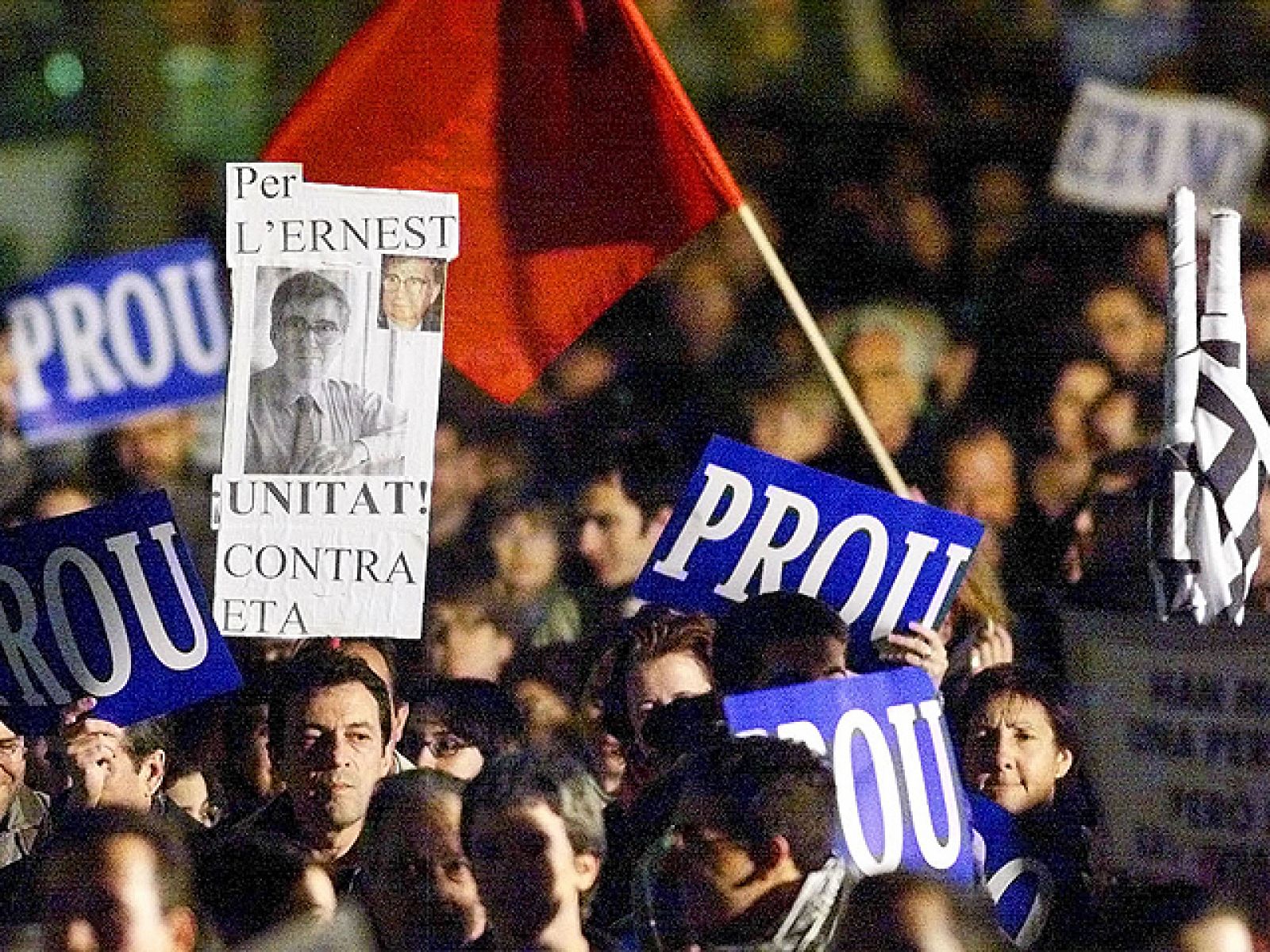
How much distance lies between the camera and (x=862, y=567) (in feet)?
18.2

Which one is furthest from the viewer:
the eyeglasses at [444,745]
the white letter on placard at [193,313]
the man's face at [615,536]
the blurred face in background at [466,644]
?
the white letter on placard at [193,313]

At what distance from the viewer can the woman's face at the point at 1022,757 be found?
205 inches

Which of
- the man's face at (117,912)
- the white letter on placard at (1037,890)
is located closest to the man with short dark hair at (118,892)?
the man's face at (117,912)

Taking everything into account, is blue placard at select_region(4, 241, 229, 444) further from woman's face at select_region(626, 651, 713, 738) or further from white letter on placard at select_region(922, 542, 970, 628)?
white letter on placard at select_region(922, 542, 970, 628)

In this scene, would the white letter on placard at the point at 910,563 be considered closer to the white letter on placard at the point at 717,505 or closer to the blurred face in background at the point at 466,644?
the white letter on placard at the point at 717,505

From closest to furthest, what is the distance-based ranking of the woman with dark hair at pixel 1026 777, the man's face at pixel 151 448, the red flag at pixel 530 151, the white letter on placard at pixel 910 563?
1. the woman with dark hair at pixel 1026 777
2. the white letter on placard at pixel 910 563
3. the red flag at pixel 530 151
4. the man's face at pixel 151 448

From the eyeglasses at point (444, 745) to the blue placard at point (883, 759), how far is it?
62 centimetres

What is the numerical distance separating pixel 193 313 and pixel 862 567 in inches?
105

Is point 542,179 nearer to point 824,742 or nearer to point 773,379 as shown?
point 824,742

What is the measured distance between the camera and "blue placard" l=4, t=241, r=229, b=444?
25.1 ft

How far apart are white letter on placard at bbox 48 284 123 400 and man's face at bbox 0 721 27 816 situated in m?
2.51

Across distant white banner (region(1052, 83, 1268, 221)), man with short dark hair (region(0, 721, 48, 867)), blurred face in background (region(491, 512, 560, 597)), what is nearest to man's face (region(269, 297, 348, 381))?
man with short dark hair (region(0, 721, 48, 867))

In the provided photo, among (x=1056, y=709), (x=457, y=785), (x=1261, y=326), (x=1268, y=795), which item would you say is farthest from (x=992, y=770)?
(x=1261, y=326)

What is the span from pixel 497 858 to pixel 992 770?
956 millimetres
